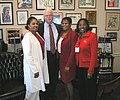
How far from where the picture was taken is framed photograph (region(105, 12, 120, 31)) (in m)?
5.26

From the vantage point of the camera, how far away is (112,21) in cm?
528

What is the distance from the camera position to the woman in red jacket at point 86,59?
9.73ft

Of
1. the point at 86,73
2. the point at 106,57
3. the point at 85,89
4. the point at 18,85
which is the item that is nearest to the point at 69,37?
the point at 86,73

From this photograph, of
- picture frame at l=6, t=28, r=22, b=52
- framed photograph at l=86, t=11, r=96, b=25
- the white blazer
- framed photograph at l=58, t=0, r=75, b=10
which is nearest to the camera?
the white blazer

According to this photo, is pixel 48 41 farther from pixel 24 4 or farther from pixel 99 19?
pixel 99 19

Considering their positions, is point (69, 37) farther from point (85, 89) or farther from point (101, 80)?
point (101, 80)

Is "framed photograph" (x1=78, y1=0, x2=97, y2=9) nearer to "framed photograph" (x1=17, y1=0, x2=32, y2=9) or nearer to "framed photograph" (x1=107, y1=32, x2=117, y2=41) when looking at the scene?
"framed photograph" (x1=107, y1=32, x2=117, y2=41)

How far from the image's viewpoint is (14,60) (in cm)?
339

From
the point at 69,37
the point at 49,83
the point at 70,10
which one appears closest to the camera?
the point at 69,37

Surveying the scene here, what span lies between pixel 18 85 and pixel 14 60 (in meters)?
0.46

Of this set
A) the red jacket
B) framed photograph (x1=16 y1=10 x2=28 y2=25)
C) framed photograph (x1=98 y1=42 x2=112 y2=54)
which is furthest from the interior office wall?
the red jacket

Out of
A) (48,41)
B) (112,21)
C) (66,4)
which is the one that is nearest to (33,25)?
(48,41)

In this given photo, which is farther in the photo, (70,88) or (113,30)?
(113,30)

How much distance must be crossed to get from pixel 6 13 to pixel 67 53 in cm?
229
